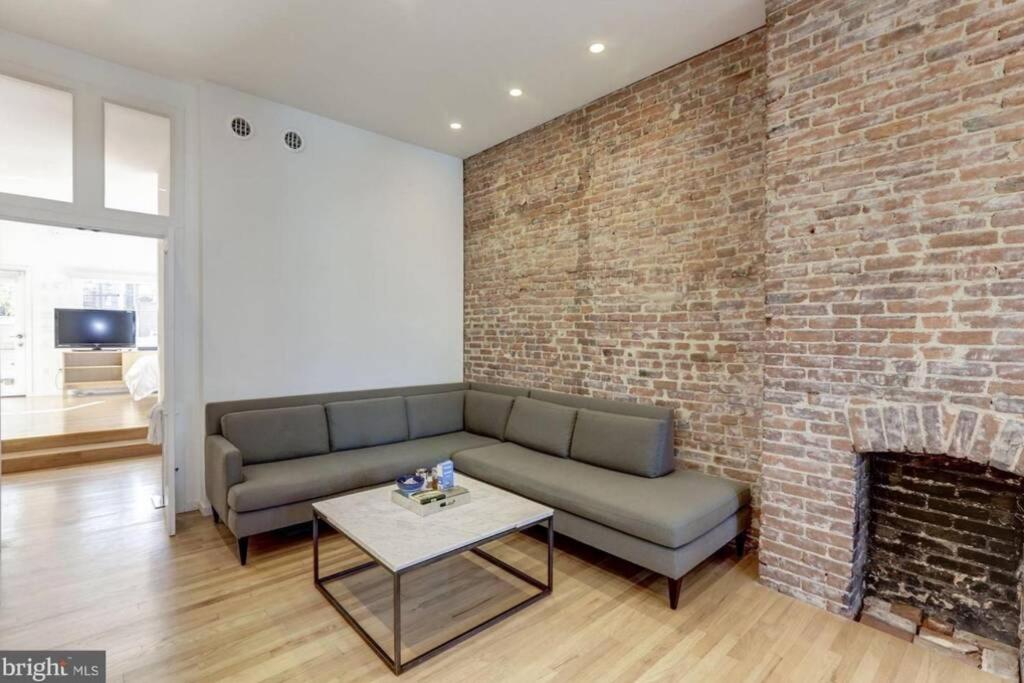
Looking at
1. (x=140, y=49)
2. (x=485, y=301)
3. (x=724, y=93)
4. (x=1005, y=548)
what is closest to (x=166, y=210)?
(x=140, y=49)

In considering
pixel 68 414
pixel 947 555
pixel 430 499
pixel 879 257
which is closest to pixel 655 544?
pixel 430 499

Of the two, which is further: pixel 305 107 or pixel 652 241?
pixel 305 107

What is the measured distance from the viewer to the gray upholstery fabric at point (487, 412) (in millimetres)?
4230

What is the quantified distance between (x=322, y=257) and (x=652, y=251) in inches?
110

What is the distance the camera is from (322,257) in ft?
13.4

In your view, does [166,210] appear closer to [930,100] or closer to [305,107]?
[305,107]

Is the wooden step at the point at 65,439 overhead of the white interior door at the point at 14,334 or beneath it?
beneath

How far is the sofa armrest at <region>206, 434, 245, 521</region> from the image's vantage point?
2.94m

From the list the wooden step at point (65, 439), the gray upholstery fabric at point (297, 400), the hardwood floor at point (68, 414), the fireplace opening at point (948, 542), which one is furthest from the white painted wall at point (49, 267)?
the fireplace opening at point (948, 542)

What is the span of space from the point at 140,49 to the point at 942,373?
498cm

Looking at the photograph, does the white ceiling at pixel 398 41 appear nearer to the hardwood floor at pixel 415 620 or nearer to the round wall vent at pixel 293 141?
the round wall vent at pixel 293 141

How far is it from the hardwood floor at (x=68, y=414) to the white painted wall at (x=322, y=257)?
121 inches

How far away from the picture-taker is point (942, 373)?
6.76 feet

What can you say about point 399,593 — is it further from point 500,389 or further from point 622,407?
point 500,389
